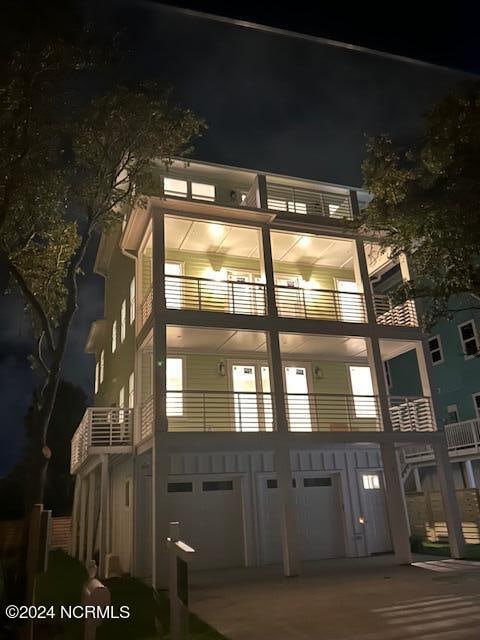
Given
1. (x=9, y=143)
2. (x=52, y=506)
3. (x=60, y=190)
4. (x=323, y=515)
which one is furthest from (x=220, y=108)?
(x=323, y=515)

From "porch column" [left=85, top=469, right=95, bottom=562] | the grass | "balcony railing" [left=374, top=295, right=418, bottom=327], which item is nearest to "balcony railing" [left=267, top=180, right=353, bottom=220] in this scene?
"balcony railing" [left=374, top=295, right=418, bottom=327]

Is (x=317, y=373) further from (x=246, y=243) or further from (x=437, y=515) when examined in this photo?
(x=437, y=515)

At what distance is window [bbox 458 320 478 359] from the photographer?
715 inches

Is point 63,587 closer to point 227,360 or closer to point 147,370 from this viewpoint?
point 147,370

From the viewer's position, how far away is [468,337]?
18.5 metres

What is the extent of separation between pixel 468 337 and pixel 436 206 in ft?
34.8

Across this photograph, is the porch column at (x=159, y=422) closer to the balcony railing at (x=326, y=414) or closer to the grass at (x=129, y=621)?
the grass at (x=129, y=621)

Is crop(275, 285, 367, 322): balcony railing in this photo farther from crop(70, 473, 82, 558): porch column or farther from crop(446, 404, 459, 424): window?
crop(70, 473, 82, 558): porch column

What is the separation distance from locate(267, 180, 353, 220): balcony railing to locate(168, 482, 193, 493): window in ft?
25.2

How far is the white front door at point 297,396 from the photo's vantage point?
1284 centimetres

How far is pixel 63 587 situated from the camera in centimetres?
700

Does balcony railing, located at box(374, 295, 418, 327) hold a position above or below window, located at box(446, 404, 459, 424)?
above

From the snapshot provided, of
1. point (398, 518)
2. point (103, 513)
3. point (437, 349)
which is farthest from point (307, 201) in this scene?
point (103, 513)

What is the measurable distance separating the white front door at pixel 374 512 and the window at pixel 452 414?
22.6 feet
